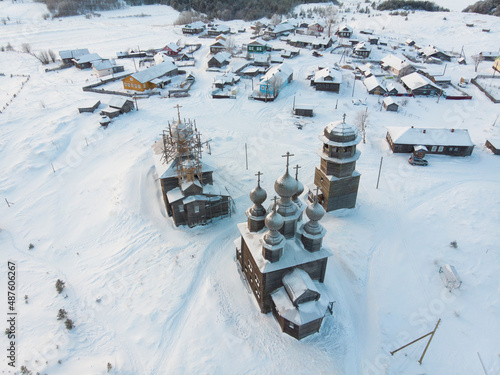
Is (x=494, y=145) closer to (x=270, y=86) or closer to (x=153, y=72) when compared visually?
(x=270, y=86)

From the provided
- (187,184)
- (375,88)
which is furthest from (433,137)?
(187,184)

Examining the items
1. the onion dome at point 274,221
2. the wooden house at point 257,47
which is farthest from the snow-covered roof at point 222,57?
the onion dome at point 274,221

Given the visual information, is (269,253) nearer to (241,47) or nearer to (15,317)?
(15,317)

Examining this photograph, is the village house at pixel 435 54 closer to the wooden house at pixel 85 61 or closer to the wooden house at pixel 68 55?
the wooden house at pixel 85 61

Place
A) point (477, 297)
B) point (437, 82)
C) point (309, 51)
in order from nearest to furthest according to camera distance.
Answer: point (477, 297) < point (437, 82) < point (309, 51)

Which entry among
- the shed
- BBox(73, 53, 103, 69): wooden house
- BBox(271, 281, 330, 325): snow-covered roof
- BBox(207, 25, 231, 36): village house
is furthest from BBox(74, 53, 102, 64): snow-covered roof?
the shed

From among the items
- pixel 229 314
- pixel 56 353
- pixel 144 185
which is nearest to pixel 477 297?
pixel 229 314
